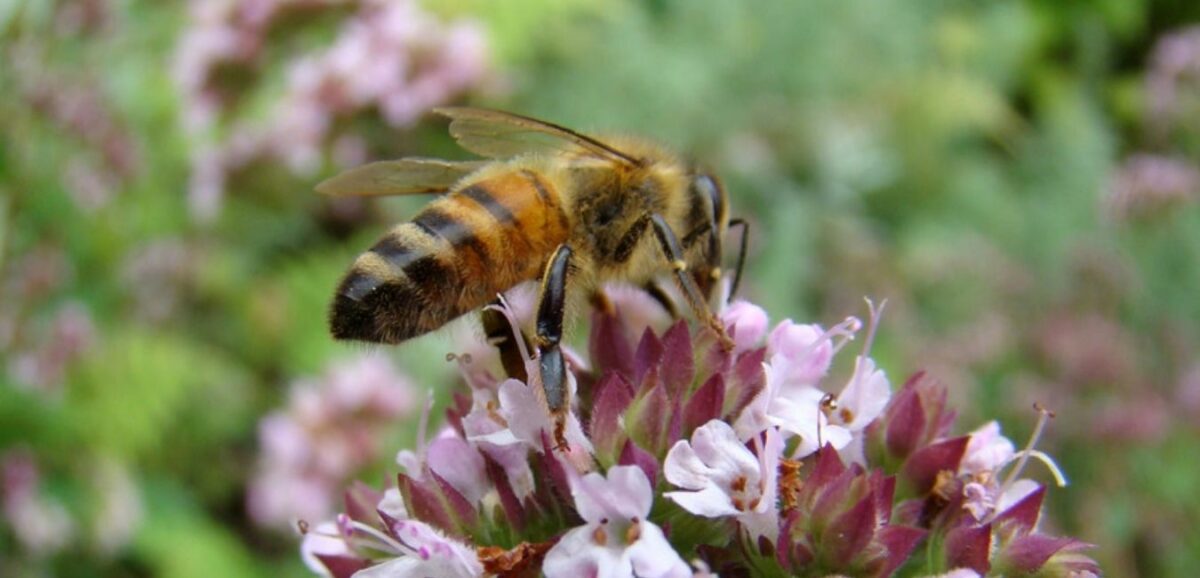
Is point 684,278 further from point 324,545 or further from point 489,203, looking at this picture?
point 324,545

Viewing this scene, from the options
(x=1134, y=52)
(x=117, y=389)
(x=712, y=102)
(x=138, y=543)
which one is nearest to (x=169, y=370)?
(x=117, y=389)

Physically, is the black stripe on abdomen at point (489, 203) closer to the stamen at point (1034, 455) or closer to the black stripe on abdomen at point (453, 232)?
the black stripe on abdomen at point (453, 232)

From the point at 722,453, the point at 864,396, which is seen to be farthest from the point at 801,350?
the point at 722,453

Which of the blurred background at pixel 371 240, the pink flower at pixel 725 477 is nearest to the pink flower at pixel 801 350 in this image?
the pink flower at pixel 725 477

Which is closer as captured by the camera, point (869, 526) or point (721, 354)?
point (869, 526)

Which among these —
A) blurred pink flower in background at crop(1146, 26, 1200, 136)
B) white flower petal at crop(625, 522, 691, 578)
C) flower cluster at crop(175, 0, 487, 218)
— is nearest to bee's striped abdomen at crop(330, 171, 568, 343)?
white flower petal at crop(625, 522, 691, 578)

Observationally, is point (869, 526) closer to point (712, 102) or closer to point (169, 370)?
point (169, 370)
